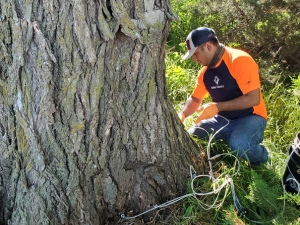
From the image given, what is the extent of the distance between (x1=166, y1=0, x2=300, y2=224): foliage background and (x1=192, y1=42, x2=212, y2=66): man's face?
629mm

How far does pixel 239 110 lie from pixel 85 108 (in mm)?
1577

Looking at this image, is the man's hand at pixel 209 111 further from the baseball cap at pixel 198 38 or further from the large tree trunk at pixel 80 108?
the large tree trunk at pixel 80 108

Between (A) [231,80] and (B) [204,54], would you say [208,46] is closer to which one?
(B) [204,54]

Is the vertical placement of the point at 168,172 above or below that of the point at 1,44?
below

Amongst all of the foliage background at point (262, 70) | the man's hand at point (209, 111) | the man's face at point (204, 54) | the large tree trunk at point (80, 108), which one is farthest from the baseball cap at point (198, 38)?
the large tree trunk at point (80, 108)

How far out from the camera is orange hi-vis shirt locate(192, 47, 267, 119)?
116 inches

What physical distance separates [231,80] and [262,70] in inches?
52.7

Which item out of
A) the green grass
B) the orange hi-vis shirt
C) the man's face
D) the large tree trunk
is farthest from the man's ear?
the large tree trunk

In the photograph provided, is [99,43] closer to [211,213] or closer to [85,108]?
[85,108]

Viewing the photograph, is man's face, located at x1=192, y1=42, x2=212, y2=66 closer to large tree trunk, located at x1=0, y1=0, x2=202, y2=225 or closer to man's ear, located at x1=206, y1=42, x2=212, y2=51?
man's ear, located at x1=206, y1=42, x2=212, y2=51

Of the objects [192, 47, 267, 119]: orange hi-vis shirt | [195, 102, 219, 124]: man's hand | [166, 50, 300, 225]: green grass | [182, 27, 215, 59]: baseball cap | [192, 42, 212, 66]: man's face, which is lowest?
[166, 50, 300, 225]: green grass

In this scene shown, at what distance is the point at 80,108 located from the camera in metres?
2.03

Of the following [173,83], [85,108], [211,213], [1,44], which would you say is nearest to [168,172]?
[211,213]

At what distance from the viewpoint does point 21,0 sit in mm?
1833
